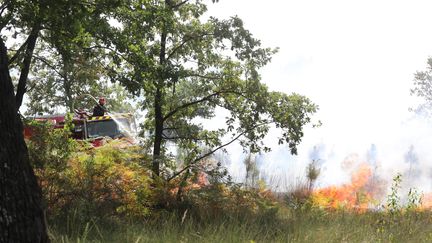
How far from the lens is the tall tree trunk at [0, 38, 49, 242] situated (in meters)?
2.68

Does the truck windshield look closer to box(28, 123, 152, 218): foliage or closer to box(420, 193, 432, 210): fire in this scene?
box(28, 123, 152, 218): foliage

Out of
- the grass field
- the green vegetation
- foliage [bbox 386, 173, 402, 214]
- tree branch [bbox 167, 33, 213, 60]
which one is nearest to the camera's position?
the grass field

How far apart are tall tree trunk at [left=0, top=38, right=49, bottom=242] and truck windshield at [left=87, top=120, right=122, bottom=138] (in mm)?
10160

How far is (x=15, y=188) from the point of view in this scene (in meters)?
2.76

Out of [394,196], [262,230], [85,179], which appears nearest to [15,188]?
[262,230]

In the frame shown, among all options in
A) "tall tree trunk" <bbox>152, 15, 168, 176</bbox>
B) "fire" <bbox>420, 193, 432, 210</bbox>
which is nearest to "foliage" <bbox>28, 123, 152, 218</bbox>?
"tall tree trunk" <bbox>152, 15, 168, 176</bbox>

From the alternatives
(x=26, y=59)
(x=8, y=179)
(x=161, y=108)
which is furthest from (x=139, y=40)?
(x=8, y=179)

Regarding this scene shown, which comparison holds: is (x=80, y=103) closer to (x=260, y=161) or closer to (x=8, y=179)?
(x=260, y=161)

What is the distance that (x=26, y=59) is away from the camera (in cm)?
907

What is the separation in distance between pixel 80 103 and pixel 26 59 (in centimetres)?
1205

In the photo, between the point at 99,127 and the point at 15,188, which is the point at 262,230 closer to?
the point at 15,188

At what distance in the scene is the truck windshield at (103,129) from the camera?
1302 cm

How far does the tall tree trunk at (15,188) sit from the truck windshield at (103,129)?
10.2m

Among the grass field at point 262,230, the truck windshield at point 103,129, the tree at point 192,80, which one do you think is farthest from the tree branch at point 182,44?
the truck windshield at point 103,129
